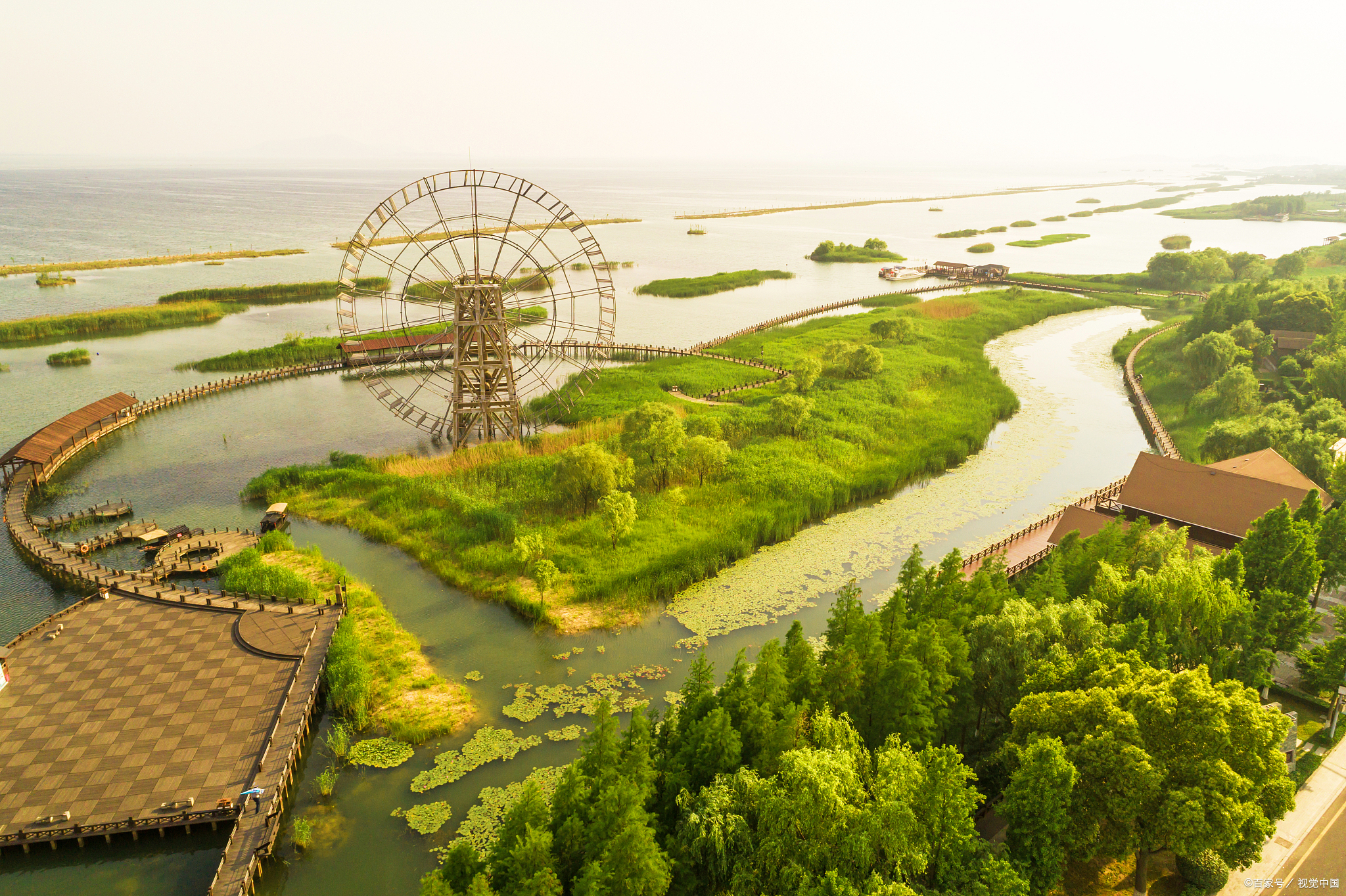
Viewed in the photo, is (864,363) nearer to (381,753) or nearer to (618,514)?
(618,514)

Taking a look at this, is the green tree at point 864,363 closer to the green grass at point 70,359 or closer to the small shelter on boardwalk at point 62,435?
the small shelter on boardwalk at point 62,435

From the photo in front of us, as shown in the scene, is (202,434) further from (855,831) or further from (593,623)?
(855,831)

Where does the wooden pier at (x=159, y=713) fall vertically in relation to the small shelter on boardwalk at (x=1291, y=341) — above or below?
below

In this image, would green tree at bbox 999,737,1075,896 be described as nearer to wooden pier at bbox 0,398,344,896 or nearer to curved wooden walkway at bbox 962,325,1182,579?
curved wooden walkway at bbox 962,325,1182,579

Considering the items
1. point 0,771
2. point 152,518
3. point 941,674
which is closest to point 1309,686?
point 941,674

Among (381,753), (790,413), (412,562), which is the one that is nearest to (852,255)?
(790,413)

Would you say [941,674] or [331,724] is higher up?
[941,674]

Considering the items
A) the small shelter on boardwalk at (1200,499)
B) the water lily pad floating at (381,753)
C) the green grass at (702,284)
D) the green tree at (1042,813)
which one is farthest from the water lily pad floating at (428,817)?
the green grass at (702,284)
